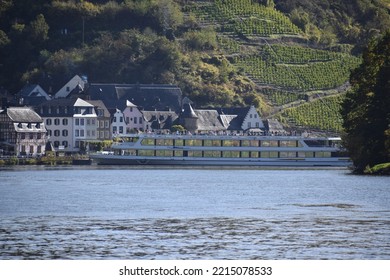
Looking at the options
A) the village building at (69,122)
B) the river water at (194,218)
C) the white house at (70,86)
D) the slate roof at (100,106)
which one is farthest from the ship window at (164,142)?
the river water at (194,218)

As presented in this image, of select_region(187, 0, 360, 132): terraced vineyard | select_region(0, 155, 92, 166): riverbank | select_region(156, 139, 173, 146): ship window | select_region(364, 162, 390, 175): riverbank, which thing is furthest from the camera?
select_region(187, 0, 360, 132): terraced vineyard

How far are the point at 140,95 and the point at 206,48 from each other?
19586 millimetres

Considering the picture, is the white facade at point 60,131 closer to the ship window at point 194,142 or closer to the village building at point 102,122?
the village building at point 102,122

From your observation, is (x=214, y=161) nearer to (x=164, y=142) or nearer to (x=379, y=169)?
(x=164, y=142)

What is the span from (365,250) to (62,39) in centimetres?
13540

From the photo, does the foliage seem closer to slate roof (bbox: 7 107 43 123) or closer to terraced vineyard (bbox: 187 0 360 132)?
terraced vineyard (bbox: 187 0 360 132)

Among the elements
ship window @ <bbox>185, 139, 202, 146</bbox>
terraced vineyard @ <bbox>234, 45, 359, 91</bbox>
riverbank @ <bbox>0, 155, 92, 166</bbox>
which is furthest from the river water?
terraced vineyard @ <bbox>234, 45, 359, 91</bbox>

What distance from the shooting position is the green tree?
90125mm

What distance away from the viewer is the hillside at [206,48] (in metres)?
163

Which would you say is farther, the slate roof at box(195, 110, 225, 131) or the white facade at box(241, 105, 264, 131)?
the white facade at box(241, 105, 264, 131)

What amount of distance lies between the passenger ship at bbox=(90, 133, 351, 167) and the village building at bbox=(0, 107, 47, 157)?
11.8 metres

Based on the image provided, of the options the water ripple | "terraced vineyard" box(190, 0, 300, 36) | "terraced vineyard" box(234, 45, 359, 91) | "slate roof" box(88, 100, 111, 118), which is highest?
"terraced vineyard" box(190, 0, 300, 36)

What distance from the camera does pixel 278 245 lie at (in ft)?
159
